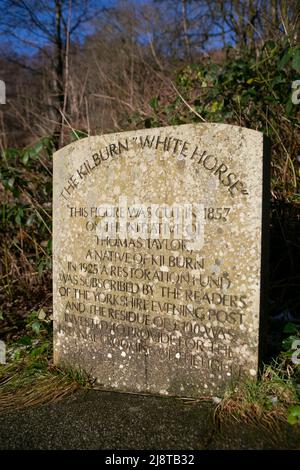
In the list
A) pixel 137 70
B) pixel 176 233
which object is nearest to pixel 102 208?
pixel 176 233

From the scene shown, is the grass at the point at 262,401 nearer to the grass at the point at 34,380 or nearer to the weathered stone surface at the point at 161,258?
the weathered stone surface at the point at 161,258

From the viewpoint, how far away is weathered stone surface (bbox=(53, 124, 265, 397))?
183 centimetres

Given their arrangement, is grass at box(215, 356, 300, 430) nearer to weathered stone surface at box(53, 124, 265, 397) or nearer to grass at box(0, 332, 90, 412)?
weathered stone surface at box(53, 124, 265, 397)

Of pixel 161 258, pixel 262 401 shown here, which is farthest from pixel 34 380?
pixel 262 401

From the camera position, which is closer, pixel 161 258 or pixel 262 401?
pixel 262 401

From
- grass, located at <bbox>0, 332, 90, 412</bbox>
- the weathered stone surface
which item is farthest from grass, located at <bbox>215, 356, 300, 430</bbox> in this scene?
grass, located at <bbox>0, 332, 90, 412</bbox>

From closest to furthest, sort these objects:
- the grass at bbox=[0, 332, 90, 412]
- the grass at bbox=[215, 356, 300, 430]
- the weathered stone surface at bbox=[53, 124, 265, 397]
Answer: the grass at bbox=[215, 356, 300, 430], the weathered stone surface at bbox=[53, 124, 265, 397], the grass at bbox=[0, 332, 90, 412]

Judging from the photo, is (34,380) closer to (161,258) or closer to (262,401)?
(161,258)

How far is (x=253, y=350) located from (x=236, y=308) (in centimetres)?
21

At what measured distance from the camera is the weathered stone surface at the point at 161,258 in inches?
72.0

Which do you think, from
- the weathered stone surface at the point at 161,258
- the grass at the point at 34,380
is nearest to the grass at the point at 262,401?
the weathered stone surface at the point at 161,258

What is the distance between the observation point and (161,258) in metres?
2.03

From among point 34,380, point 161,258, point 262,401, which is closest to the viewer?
point 262,401
